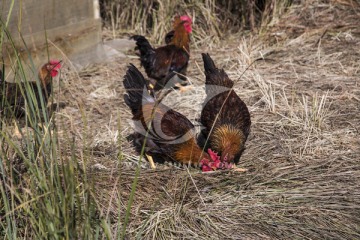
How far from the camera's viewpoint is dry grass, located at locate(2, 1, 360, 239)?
3.48 m

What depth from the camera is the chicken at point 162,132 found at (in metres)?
4.23

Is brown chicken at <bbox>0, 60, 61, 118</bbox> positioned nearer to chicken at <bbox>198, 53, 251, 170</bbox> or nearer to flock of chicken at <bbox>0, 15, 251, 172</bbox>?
flock of chicken at <bbox>0, 15, 251, 172</bbox>

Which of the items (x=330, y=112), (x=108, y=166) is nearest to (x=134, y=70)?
(x=108, y=166)

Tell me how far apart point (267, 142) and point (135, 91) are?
122cm

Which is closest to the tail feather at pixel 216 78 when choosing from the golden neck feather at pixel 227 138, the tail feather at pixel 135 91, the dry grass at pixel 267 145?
the dry grass at pixel 267 145

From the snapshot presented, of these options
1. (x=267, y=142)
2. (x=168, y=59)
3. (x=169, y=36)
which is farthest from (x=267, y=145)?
(x=169, y=36)

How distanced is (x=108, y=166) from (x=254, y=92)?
1.93m

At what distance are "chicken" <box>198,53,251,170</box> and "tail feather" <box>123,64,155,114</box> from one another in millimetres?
538

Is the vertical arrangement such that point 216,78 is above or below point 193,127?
above

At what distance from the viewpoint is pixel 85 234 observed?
259cm

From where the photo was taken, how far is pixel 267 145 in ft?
15.1

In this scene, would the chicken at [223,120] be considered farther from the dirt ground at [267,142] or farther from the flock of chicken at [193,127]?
the dirt ground at [267,142]

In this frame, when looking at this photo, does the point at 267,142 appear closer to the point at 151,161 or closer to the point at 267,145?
the point at 267,145

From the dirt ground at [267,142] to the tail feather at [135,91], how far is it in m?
0.40
